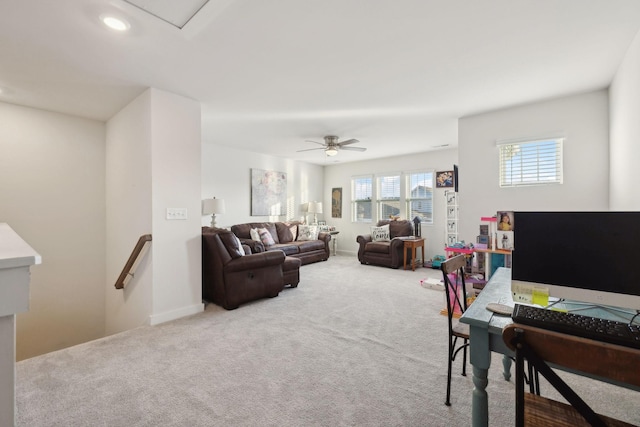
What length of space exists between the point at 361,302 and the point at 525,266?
2584 millimetres

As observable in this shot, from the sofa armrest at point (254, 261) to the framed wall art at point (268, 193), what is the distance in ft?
9.23

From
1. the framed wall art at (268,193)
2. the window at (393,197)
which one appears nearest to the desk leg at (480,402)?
the window at (393,197)

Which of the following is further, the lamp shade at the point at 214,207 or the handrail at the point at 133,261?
the lamp shade at the point at 214,207

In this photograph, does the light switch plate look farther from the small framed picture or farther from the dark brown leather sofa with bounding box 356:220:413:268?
the small framed picture

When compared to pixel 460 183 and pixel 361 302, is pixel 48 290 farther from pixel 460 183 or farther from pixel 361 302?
pixel 460 183

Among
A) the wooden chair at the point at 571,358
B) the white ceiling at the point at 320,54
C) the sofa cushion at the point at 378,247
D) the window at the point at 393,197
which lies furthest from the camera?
the window at the point at 393,197

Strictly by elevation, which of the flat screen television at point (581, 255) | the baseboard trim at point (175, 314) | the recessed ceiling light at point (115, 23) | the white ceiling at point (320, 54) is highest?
the white ceiling at point (320, 54)

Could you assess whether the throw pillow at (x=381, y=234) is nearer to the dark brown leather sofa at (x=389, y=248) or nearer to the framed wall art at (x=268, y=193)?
the dark brown leather sofa at (x=389, y=248)

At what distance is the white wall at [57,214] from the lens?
333 cm

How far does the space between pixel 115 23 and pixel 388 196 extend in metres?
6.18

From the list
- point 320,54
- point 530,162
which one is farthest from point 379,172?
point 320,54

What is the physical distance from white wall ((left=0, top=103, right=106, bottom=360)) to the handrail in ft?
3.32

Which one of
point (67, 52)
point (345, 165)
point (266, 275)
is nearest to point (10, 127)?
point (67, 52)

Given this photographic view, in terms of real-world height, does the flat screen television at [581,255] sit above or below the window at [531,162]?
below
